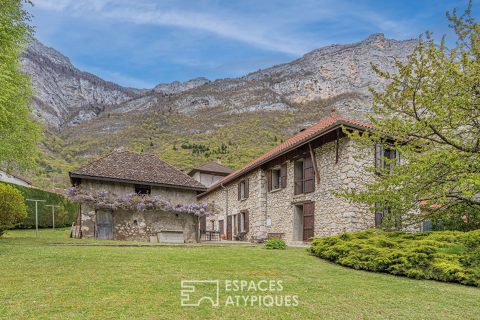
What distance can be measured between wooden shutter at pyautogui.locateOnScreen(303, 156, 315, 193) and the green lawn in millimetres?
8965

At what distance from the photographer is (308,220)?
18.9m

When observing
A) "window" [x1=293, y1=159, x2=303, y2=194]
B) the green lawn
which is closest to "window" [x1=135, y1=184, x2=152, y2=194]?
"window" [x1=293, y1=159, x2=303, y2=194]

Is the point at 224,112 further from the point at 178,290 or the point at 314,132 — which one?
the point at 178,290

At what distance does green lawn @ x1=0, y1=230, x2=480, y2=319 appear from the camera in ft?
17.1

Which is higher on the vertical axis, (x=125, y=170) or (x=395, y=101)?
(x=395, y=101)

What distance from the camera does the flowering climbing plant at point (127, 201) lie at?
1788 centimetres

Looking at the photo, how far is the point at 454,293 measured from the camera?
7.05 m

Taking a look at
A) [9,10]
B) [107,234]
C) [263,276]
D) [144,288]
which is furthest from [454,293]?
[107,234]

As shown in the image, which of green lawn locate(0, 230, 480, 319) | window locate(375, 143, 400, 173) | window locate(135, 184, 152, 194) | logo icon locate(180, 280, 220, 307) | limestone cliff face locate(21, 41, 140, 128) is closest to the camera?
green lawn locate(0, 230, 480, 319)

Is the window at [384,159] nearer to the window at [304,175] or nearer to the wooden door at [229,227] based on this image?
the window at [304,175]

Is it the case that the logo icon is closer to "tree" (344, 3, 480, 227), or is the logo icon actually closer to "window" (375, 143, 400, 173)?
"tree" (344, 3, 480, 227)

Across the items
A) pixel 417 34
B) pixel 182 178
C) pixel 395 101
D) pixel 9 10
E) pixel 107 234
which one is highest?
pixel 9 10

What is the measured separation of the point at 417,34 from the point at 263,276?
743 cm

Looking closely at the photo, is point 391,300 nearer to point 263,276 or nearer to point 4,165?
point 263,276
